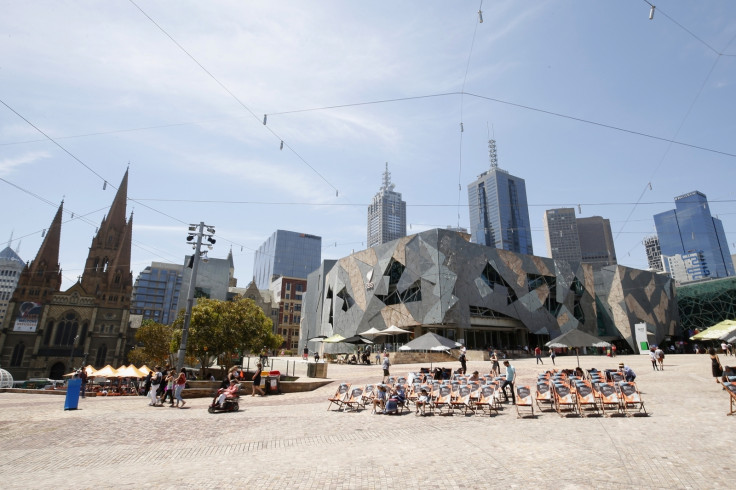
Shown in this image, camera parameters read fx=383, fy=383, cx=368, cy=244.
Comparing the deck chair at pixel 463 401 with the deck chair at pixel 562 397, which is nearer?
the deck chair at pixel 562 397

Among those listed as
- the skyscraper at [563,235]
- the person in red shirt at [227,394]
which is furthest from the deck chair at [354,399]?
the skyscraper at [563,235]

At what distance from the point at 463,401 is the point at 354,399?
4.17m

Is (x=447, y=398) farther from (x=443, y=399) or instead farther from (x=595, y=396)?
(x=595, y=396)

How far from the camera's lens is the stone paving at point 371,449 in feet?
19.2

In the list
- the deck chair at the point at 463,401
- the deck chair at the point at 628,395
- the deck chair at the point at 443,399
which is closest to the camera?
the deck chair at the point at 628,395

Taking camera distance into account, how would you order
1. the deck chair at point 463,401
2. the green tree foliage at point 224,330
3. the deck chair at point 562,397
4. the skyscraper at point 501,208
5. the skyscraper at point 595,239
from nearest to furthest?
the deck chair at point 562,397, the deck chair at point 463,401, the green tree foliage at point 224,330, the skyscraper at point 595,239, the skyscraper at point 501,208

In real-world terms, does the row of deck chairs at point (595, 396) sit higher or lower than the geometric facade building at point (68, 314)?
lower

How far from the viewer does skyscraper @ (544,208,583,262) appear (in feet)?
584

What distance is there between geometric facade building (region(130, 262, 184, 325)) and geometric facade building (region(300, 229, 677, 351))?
398 feet

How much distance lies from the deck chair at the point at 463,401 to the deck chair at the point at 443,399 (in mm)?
156

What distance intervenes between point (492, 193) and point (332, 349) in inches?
6075

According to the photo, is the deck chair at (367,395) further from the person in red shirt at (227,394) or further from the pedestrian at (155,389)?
the pedestrian at (155,389)

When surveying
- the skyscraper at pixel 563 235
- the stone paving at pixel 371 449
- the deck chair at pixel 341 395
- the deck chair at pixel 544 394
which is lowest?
the stone paving at pixel 371 449

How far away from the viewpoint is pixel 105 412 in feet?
43.3
